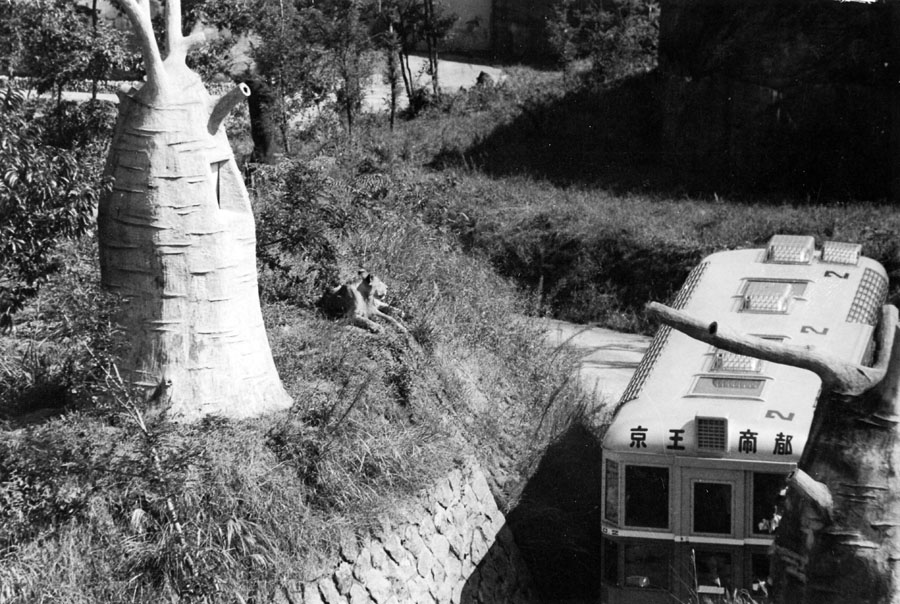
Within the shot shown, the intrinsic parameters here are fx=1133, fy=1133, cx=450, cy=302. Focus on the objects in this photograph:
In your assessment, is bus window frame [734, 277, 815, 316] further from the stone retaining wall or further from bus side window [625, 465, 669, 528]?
the stone retaining wall

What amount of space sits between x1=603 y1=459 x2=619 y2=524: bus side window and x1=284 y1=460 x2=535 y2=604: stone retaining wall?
5.31 feet

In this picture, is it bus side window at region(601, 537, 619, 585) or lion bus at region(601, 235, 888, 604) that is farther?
bus side window at region(601, 537, 619, 585)

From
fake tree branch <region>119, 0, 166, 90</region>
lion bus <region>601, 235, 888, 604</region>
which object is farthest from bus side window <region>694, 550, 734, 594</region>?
fake tree branch <region>119, 0, 166, 90</region>

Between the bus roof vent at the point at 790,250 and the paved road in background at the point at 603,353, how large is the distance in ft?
11.8

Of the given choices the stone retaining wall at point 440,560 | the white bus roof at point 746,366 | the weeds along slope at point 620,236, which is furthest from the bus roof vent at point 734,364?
the weeds along slope at point 620,236

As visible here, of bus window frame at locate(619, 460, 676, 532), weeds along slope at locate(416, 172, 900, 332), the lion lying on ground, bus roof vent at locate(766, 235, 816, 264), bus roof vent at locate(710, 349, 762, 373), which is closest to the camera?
bus window frame at locate(619, 460, 676, 532)

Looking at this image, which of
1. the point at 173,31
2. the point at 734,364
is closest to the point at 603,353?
the point at 734,364

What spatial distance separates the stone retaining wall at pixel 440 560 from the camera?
993 centimetres

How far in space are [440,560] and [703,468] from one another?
2726 millimetres

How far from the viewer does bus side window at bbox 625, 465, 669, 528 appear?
10.6 m

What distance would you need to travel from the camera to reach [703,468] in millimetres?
10430

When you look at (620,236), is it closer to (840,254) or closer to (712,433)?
(840,254)

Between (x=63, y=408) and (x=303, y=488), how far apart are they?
2410mm

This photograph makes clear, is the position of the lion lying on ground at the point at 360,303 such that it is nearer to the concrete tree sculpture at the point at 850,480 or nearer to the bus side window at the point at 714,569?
the bus side window at the point at 714,569
